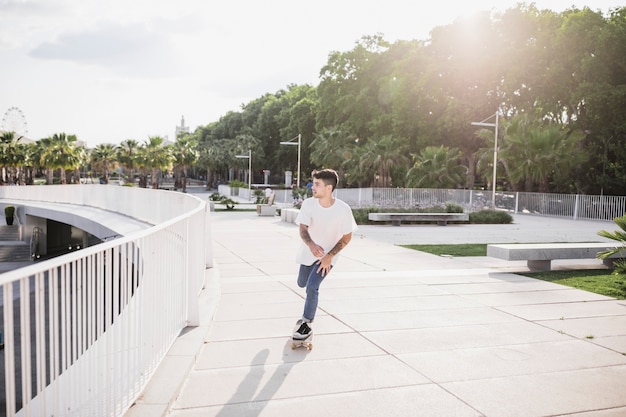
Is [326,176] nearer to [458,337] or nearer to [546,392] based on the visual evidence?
[458,337]

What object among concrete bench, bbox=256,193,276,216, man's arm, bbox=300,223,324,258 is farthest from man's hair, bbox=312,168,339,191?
concrete bench, bbox=256,193,276,216

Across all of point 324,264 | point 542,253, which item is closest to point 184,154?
point 542,253

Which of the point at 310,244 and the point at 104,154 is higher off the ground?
the point at 104,154

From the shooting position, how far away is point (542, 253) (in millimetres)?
10211

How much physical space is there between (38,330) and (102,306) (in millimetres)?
819

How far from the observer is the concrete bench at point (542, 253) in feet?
33.1

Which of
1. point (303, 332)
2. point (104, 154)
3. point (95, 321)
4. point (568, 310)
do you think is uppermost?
point (104, 154)

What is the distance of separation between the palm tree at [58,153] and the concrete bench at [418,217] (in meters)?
51.6

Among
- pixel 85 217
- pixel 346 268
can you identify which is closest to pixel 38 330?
pixel 346 268

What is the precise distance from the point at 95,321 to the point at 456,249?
11.6 metres

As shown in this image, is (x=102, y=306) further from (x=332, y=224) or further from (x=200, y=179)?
(x=200, y=179)

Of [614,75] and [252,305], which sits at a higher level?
[614,75]

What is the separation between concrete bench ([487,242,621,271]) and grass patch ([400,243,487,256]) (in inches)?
92.7

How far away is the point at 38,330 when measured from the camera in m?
2.55
